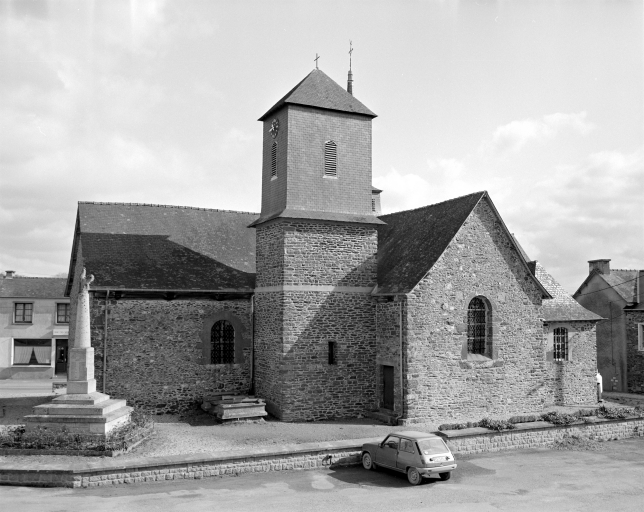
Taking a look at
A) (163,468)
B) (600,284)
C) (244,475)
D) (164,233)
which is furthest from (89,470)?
(600,284)

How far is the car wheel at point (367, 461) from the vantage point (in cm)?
1655

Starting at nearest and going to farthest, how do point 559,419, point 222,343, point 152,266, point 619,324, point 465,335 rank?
point 559,419 < point 465,335 < point 152,266 < point 222,343 < point 619,324

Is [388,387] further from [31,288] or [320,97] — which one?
[31,288]

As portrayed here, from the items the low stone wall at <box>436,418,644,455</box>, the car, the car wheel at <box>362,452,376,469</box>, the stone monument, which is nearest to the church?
the low stone wall at <box>436,418,644,455</box>

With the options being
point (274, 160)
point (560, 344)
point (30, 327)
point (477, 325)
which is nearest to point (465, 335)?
point (477, 325)

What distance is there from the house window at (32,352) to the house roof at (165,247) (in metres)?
14.5

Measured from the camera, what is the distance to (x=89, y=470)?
1438 centimetres

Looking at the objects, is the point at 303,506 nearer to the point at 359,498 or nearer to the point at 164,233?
the point at 359,498

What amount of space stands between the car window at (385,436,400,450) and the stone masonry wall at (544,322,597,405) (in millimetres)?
12605

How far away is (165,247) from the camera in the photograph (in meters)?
25.3

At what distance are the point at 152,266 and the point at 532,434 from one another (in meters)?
15.2

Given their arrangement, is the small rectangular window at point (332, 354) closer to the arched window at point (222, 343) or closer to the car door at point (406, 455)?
the arched window at point (222, 343)

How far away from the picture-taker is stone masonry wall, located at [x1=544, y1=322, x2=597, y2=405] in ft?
86.7

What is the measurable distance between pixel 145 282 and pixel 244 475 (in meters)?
9.73
